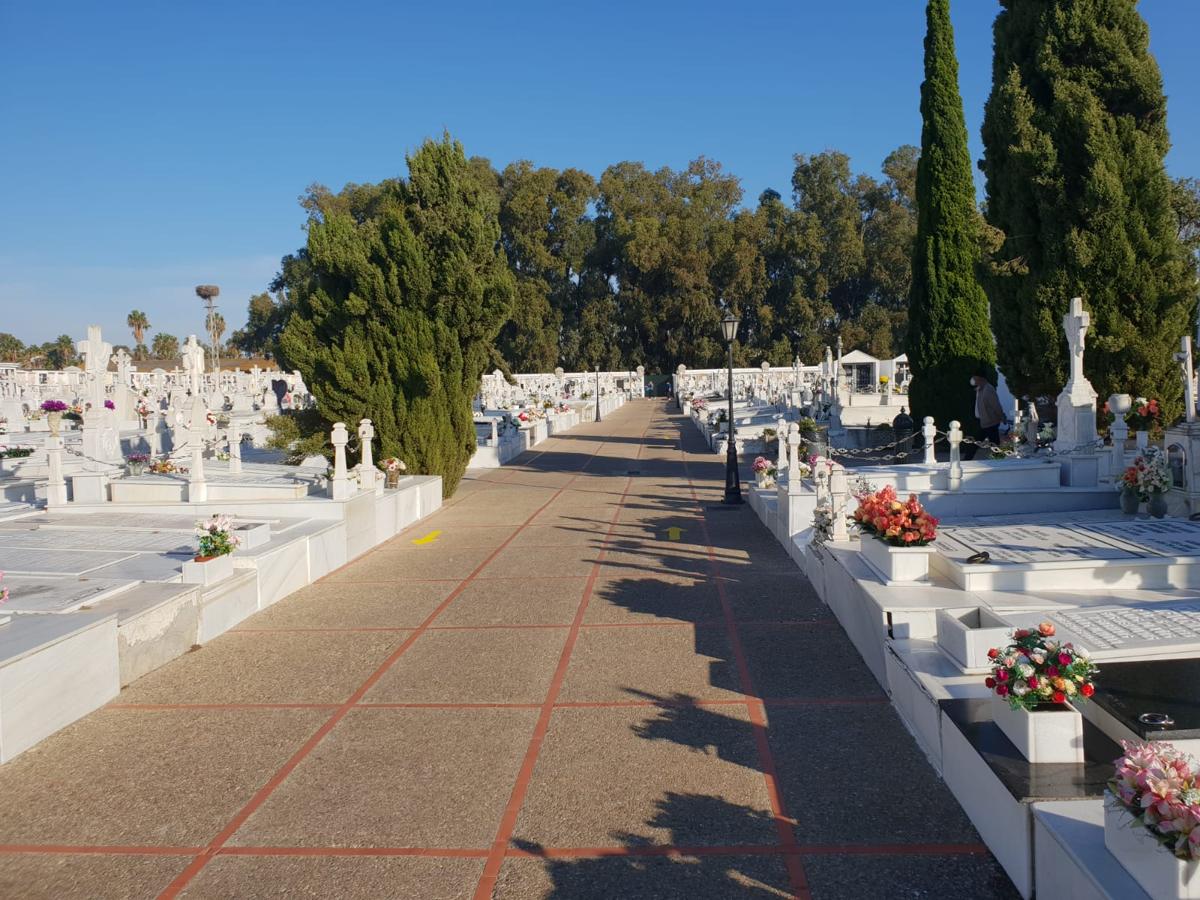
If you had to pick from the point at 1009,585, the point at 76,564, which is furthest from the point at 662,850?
the point at 76,564

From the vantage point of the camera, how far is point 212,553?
8.84m

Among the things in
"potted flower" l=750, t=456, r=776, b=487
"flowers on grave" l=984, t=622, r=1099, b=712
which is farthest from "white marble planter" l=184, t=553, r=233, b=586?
"potted flower" l=750, t=456, r=776, b=487

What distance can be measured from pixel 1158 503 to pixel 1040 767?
8163mm

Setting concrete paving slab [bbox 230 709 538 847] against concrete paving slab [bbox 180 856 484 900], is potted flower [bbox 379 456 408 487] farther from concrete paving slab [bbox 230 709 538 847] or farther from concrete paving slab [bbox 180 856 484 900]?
concrete paving slab [bbox 180 856 484 900]

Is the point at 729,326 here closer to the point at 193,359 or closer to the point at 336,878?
the point at 193,359

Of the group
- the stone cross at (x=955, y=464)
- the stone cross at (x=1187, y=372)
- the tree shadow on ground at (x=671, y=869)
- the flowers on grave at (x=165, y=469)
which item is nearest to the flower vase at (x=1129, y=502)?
the stone cross at (x=955, y=464)

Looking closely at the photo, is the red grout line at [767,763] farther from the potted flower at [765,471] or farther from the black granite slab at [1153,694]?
the potted flower at [765,471]

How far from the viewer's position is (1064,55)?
17312mm

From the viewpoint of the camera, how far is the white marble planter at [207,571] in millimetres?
8445

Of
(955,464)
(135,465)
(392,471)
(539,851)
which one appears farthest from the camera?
(392,471)

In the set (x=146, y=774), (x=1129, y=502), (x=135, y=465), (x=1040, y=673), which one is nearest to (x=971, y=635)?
(x=1040, y=673)

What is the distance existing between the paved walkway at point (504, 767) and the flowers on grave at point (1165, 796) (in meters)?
1.16

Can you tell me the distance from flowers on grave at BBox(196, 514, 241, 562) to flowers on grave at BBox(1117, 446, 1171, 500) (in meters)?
10.2

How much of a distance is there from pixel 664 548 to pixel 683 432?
2445 centimetres
